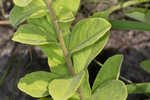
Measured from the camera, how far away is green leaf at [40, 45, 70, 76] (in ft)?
2.39

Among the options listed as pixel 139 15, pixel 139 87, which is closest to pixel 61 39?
pixel 139 87

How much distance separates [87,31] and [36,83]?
0.22 m

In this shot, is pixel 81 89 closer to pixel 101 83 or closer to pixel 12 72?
pixel 101 83

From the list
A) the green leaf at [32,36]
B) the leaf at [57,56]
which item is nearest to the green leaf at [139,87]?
the leaf at [57,56]

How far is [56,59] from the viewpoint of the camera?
744 mm

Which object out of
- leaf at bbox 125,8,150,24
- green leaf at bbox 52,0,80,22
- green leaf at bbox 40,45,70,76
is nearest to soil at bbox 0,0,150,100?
leaf at bbox 125,8,150,24

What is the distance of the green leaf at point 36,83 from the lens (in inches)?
27.1

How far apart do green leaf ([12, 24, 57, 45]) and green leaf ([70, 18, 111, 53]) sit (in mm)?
60

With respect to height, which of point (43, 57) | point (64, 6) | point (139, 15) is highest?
point (64, 6)

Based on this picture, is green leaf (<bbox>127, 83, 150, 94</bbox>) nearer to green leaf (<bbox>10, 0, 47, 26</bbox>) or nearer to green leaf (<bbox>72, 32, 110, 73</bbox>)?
green leaf (<bbox>72, 32, 110, 73</bbox>)

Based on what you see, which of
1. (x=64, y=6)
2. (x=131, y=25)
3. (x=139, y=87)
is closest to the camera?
(x=64, y=6)

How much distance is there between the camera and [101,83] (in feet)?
2.46

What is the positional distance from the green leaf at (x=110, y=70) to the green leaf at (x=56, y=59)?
108 millimetres

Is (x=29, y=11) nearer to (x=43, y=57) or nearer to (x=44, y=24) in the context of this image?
(x=44, y=24)
